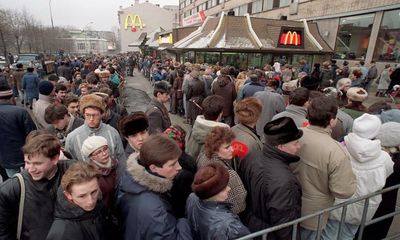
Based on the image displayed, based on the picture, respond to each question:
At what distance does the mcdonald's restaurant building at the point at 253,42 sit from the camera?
1422cm

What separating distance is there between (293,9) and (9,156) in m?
24.4

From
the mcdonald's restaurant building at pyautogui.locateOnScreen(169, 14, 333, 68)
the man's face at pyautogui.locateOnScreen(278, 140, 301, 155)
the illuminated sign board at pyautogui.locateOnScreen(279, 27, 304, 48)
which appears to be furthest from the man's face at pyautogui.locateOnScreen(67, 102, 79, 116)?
the illuminated sign board at pyautogui.locateOnScreen(279, 27, 304, 48)

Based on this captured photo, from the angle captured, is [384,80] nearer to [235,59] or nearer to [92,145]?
[235,59]

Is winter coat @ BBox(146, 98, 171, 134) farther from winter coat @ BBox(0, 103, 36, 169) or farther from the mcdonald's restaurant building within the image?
the mcdonald's restaurant building

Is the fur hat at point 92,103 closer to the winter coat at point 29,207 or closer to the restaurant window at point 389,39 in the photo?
the winter coat at point 29,207

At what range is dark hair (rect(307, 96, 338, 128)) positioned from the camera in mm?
2482

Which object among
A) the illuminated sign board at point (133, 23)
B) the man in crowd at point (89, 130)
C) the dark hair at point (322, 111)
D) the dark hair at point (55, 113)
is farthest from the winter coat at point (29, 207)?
the illuminated sign board at point (133, 23)

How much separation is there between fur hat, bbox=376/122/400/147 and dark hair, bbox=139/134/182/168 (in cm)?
235

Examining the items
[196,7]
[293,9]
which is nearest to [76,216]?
[293,9]

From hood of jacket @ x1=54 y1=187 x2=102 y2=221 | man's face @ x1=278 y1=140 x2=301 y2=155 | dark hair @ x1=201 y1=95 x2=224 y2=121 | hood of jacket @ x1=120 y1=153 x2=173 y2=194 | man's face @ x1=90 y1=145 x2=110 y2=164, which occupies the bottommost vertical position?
hood of jacket @ x1=54 y1=187 x2=102 y2=221

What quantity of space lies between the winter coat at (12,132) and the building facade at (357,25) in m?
16.9

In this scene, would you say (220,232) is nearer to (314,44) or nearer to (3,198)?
(3,198)

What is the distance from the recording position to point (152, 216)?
172 centimetres

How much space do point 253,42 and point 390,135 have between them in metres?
12.6
